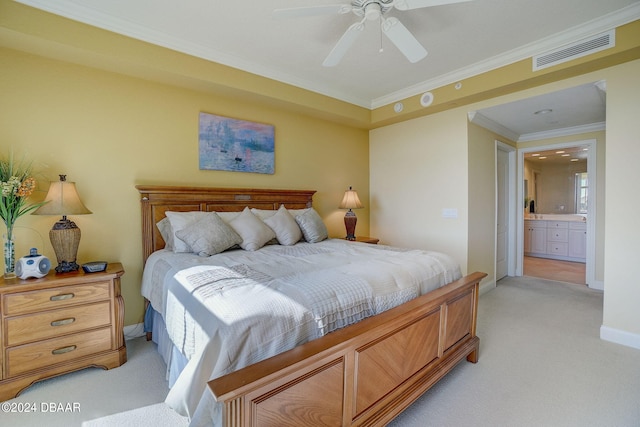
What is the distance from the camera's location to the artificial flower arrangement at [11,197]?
2.09m

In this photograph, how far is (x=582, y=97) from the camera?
10.4 ft

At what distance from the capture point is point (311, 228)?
129 inches

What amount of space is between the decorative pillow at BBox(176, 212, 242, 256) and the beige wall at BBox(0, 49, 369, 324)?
68cm

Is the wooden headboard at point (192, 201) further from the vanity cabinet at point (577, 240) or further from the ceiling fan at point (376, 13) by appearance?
the vanity cabinet at point (577, 240)

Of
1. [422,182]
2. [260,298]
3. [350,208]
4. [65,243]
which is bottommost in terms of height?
[260,298]

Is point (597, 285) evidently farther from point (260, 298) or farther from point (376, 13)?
point (260, 298)

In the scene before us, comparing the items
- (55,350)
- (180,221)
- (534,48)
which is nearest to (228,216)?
(180,221)

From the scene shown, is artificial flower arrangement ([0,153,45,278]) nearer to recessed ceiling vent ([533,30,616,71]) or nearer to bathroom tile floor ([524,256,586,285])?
recessed ceiling vent ([533,30,616,71])

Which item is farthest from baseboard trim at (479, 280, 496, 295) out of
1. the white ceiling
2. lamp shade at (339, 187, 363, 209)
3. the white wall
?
the white ceiling

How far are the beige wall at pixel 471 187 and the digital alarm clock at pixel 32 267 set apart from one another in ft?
13.2

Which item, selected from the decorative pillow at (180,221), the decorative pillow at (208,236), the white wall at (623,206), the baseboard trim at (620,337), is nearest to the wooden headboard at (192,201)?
the decorative pillow at (180,221)

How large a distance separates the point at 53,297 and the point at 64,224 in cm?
56

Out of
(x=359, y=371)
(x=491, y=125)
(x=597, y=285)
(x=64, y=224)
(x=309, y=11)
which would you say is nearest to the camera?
(x=359, y=371)

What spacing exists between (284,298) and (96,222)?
7.53 feet
